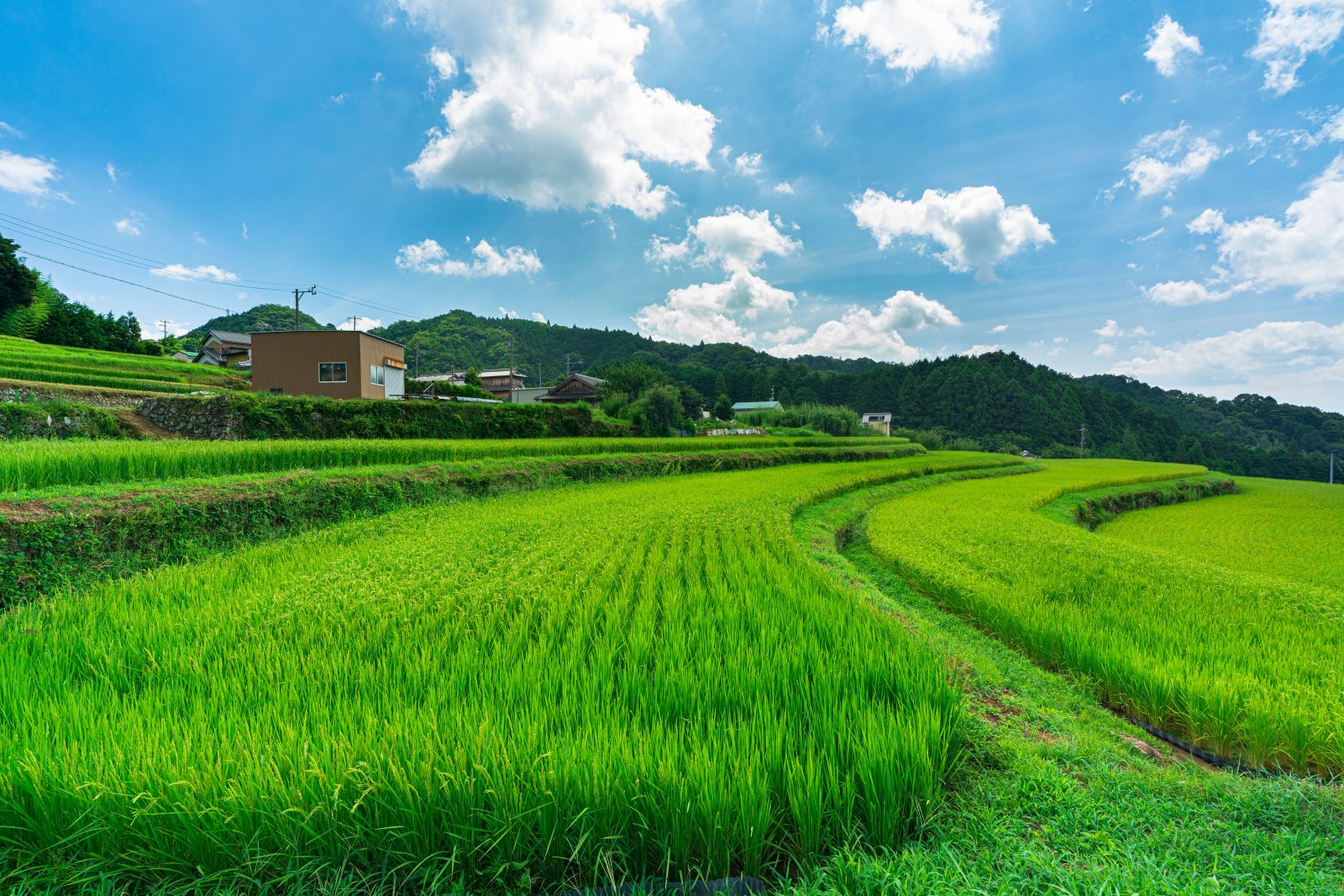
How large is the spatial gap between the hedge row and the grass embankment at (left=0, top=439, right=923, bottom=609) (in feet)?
23.9

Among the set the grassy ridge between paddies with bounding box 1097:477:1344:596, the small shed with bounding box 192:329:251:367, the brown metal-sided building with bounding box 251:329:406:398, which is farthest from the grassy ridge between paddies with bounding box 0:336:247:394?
the grassy ridge between paddies with bounding box 1097:477:1344:596

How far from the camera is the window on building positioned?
2456 centimetres

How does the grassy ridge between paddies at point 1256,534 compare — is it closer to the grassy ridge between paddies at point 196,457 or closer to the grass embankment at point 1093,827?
the grass embankment at point 1093,827

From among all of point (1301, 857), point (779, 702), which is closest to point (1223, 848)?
point (1301, 857)

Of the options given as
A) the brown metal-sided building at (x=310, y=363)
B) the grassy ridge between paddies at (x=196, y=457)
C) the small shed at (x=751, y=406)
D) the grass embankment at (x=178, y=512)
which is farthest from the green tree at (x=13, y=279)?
the small shed at (x=751, y=406)

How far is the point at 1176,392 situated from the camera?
86000mm

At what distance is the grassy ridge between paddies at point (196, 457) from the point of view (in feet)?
23.4

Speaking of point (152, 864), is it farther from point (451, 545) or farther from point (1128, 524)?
point (1128, 524)

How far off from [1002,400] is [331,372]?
75.0 metres

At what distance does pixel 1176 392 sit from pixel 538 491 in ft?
385

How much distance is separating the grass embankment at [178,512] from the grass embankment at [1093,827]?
7.79m

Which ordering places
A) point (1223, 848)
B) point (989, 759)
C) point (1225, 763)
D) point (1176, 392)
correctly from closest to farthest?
1. point (1223, 848)
2. point (989, 759)
3. point (1225, 763)
4. point (1176, 392)

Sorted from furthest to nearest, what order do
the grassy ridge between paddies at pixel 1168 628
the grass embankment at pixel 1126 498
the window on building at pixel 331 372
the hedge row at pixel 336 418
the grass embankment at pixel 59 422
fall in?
the window on building at pixel 331 372 → the grass embankment at pixel 1126 498 → the hedge row at pixel 336 418 → the grass embankment at pixel 59 422 → the grassy ridge between paddies at pixel 1168 628

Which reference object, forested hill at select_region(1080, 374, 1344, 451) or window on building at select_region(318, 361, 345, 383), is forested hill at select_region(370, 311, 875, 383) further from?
forested hill at select_region(1080, 374, 1344, 451)
